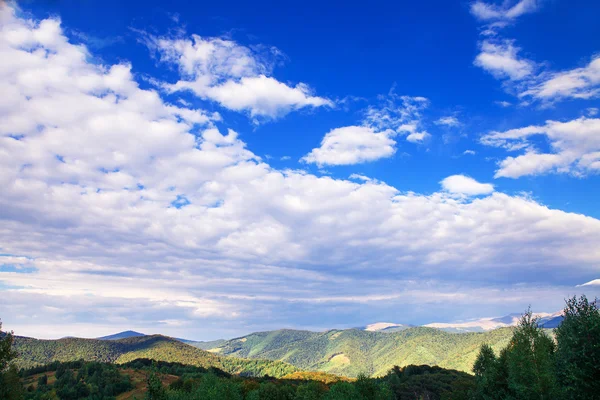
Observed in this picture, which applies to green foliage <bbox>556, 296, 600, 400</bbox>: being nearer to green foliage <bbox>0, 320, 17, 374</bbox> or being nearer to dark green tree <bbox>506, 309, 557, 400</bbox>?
dark green tree <bbox>506, 309, 557, 400</bbox>

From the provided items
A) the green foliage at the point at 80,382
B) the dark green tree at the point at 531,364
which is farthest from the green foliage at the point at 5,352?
the green foliage at the point at 80,382

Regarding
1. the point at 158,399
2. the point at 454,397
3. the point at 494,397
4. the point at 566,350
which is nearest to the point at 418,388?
the point at 454,397

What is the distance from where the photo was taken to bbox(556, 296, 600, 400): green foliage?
4197 centimetres

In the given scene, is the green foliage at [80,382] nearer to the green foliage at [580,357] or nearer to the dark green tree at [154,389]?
the dark green tree at [154,389]

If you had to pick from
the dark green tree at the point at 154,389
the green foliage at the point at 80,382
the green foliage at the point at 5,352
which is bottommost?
the green foliage at the point at 80,382

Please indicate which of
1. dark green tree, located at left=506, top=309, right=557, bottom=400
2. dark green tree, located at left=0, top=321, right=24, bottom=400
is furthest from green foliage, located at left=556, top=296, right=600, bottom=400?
dark green tree, located at left=0, top=321, right=24, bottom=400

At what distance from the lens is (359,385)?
9175cm

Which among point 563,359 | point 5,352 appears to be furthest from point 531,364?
point 5,352

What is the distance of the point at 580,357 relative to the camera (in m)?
43.6

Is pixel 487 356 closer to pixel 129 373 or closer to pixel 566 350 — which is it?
pixel 566 350

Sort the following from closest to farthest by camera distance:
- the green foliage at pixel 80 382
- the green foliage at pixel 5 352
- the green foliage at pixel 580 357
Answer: the green foliage at pixel 580 357
the green foliage at pixel 5 352
the green foliage at pixel 80 382

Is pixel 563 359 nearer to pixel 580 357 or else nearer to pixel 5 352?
pixel 580 357

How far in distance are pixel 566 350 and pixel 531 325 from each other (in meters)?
21.3

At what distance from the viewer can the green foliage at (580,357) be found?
4197 centimetres
